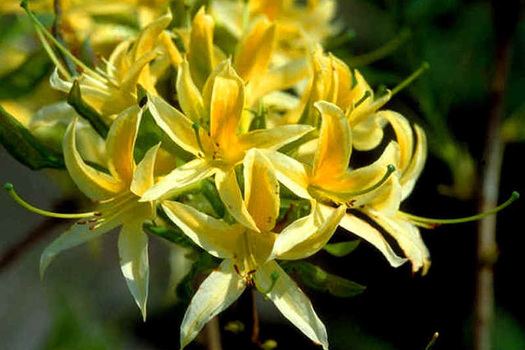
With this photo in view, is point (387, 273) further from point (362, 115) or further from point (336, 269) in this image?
point (362, 115)

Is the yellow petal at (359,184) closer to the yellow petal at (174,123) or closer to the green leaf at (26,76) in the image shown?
the yellow petal at (174,123)

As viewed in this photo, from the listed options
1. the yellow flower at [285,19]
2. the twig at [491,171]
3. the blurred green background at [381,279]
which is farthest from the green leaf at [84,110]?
the blurred green background at [381,279]

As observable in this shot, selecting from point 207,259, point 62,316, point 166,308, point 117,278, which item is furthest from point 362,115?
point 117,278

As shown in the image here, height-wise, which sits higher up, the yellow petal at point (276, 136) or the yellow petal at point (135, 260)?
the yellow petal at point (276, 136)

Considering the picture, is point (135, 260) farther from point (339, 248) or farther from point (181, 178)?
point (339, 248)

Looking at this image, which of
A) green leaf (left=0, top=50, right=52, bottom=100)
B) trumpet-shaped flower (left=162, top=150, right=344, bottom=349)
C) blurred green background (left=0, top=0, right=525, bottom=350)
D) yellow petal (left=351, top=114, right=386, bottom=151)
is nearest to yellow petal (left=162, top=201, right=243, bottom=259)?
trumpet-shaped flower (left=162, top=150, right=344, bottom=349)

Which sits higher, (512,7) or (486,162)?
(512,7)

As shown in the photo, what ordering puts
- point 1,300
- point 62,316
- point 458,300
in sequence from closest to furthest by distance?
point 62,316
point 458,300
point 1,300
